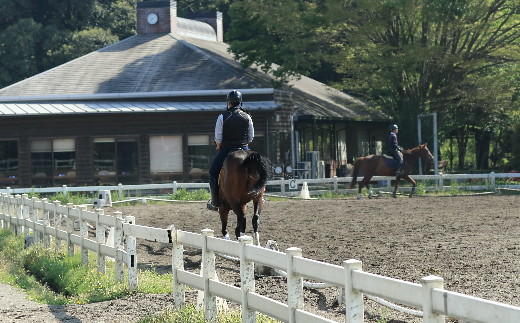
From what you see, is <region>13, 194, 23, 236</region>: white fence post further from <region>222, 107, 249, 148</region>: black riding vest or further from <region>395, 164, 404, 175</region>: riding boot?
<region>395, 164, 404, 175</region>: riding boot

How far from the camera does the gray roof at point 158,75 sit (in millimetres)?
31156

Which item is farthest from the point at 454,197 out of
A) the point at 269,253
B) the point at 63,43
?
the point at 63,43

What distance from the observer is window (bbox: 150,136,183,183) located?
30125mm

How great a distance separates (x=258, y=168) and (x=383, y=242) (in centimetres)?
313

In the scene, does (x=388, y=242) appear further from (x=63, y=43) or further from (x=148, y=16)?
(x=63, y=43)

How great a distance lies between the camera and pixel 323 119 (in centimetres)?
3438

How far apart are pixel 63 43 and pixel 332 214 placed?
126ft

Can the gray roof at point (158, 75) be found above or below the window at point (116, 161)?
above

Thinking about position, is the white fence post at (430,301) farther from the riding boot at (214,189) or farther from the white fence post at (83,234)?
the white fence post at (83,234)

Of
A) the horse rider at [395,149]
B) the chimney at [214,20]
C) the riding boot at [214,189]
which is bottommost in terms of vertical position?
the riding boot at [214,189]

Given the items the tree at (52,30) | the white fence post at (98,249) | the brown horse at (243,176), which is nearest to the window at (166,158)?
the brown horse at (243,176)

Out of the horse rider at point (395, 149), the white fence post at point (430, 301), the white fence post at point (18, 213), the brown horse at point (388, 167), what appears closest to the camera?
the white fence post at point (430, 301)

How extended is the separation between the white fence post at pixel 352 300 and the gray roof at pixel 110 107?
81.3 ft

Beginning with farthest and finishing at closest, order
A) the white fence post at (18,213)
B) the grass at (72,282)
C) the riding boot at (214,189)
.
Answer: the white fence post at (18,213)
the riding boot at (214,189)
the grass at (72,282)
